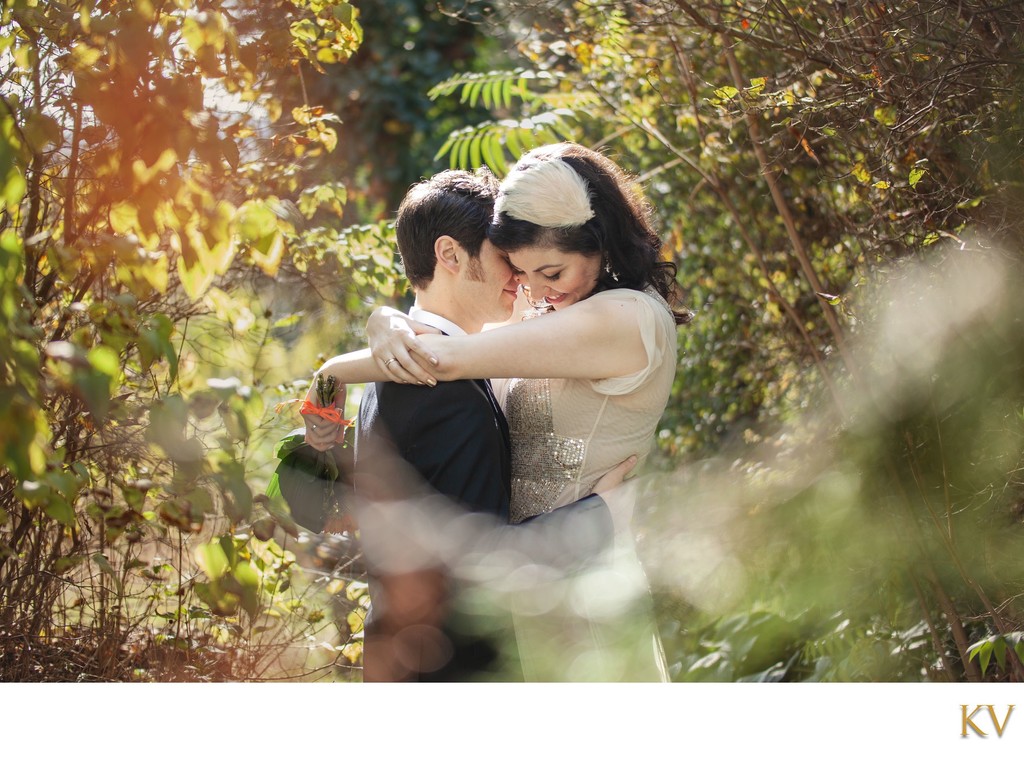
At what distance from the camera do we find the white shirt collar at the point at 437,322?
232 centimetres

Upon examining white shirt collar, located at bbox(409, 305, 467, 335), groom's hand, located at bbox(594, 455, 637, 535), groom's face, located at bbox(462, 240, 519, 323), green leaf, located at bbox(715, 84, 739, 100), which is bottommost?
groom's hand, located at bbox(594, 455, 637, 535)

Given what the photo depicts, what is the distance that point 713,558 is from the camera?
4.02 metres

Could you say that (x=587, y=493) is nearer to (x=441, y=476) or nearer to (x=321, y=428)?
(x=441, y=476)

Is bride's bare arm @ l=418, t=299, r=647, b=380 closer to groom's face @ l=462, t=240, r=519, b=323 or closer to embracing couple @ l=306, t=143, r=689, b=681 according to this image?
embracing couple @ l=306, t=143, r=689, b=681

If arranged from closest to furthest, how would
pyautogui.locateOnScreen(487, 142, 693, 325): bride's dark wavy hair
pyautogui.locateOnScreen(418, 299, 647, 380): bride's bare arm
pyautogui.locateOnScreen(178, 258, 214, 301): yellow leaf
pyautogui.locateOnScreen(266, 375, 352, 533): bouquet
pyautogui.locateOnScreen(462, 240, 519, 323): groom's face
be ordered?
pyautogui.locateOnScreen(178, 258, 214, 301): yellow leaf → pyautogui.locateOnScreen(418, 299, 647, 380): bride's bare arm → pyautogui.locateOnScreen(487, 142, 693, 325): bride's dark wavy hair → pyautogui.locateOnScreen(462, 240, 519, 323): groom's face → pyautogui.locateOnScreen(266, 375, 352, 533): bouquet

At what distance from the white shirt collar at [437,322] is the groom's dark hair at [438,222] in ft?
0.28

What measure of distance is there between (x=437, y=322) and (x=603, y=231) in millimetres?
472

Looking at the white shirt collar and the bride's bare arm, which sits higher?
the white shirt collar

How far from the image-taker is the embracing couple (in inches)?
83.6

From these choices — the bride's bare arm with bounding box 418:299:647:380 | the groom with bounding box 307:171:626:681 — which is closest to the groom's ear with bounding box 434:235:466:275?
the groom with bounding box 307:171:626:681

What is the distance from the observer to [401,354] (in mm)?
2119

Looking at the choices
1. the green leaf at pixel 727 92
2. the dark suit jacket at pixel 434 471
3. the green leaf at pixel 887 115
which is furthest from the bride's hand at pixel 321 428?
the green leaf at pixel 887 115
